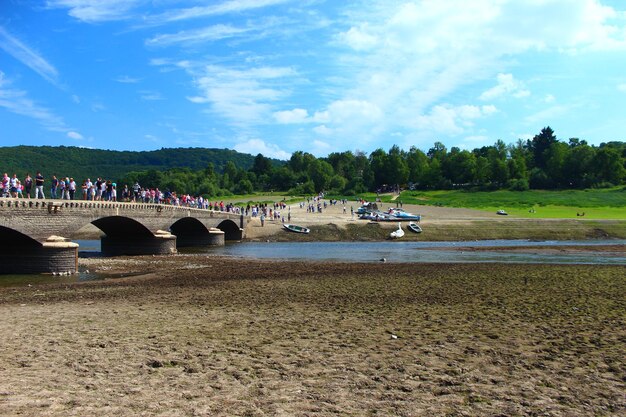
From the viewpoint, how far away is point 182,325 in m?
15.6

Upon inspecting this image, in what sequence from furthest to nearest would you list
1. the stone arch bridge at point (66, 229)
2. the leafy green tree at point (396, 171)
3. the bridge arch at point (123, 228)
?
the leafy green tree at point (396, 171) → the bridge arch at point (123, 228) → the stone arch bridge at point (66, 229)

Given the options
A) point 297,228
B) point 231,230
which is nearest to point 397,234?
point 297,228

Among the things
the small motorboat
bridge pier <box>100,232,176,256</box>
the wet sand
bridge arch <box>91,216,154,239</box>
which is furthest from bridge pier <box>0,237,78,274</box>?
the small motorboat

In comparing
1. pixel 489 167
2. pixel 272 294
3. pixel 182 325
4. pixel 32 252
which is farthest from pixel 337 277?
pixel 489 167

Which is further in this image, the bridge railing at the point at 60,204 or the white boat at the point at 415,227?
the white boat at the point at 415,227

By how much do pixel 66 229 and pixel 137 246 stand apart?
603 inches

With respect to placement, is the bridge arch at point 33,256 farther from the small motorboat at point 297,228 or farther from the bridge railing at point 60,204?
the small motorboat at point 297,228

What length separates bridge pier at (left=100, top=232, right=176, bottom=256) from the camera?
49438 millimetres

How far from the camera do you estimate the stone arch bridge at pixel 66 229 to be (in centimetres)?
3105

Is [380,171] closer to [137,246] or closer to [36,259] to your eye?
[137,246]

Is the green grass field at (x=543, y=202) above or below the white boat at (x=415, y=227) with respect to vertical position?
above

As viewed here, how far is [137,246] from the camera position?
49.8 metres

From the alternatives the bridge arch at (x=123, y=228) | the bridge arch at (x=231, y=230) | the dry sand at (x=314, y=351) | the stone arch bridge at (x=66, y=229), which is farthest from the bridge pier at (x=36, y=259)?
the bridge arch at (x=231, y=230)

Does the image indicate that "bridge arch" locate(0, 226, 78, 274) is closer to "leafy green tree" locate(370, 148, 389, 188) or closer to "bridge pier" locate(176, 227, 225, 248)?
"bridge pier" locate(176, 227, 225, 248)
